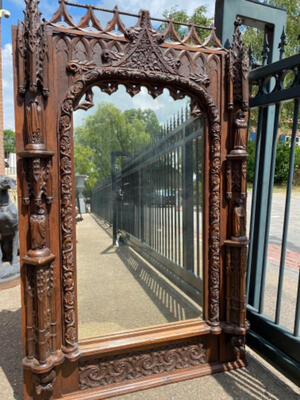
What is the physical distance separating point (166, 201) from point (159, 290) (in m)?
0.85

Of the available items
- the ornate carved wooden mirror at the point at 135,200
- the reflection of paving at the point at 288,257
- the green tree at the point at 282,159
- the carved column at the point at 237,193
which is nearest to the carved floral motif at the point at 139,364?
the ornate carved wooden mirror at the point at 135,200

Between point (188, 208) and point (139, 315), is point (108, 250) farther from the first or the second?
point (188, 208)

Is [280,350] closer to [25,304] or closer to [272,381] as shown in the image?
[272,381]

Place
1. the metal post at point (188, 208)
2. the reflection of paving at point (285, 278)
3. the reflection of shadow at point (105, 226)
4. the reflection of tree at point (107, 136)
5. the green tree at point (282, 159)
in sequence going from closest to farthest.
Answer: the reflection of tree at point (107, 136) < the reflection of shadow at point (105, 226) < the metal post at point (188, 208) < the reflection of paving at point (285, 278) < the green tree at point (282, 159)

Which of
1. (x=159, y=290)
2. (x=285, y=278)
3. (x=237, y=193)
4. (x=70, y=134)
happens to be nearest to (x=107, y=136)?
(x=70, y=134)

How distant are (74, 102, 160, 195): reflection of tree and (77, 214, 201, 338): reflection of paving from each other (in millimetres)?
418

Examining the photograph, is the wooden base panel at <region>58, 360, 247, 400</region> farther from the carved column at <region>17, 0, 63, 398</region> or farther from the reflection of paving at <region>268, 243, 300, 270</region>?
the reflection of paving at <region>268, 243, 300, 270</region>

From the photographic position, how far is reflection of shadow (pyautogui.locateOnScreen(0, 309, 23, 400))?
7.47 feet

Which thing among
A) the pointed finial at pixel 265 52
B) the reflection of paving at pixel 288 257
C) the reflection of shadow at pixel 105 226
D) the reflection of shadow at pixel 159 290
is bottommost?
the reflection of paving at pixel 288 257

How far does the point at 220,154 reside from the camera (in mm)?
2320

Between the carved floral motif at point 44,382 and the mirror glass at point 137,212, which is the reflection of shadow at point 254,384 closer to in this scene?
the mirror glass at point 137,212

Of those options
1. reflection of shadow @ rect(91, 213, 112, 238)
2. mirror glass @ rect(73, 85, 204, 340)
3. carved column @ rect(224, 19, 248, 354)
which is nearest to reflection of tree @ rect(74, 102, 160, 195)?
mirror glass @ rect(73, 85, 204, 340)

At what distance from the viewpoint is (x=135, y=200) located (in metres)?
2.63

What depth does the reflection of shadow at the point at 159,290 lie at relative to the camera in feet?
8.08
